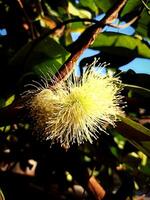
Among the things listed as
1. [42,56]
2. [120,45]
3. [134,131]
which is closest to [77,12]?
[120,45]

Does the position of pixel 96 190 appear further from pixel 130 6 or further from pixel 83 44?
pixel 130 6

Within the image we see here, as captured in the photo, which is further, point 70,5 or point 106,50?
point 70,5

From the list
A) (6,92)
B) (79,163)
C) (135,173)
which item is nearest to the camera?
(6,92)

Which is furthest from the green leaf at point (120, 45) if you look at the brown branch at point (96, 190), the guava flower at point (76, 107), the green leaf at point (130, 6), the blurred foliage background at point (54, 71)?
the brown branch at point (96, 190)

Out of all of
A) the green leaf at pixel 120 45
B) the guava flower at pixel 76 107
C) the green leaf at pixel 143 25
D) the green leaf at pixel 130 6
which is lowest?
the guava flower at pixel 76 107

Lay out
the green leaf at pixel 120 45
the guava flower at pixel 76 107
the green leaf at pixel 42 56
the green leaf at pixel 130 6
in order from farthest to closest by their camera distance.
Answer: the green leaf at pixel 130 6, the green leaf at pixel 120 45, the green leaf at pixel 42 56, the guava flower at pixel 76 107

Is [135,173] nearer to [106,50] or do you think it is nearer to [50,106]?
[106,50]

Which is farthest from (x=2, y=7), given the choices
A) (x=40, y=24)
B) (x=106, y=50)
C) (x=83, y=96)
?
(x=83, y=96)

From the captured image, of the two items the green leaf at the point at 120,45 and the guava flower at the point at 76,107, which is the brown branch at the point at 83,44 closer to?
the guava flower at the point at 76,107

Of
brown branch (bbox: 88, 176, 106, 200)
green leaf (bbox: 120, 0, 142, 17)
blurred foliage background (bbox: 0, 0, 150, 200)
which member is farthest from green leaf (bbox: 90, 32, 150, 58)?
brown branch (bbox: 88, 176, 106, 200)
